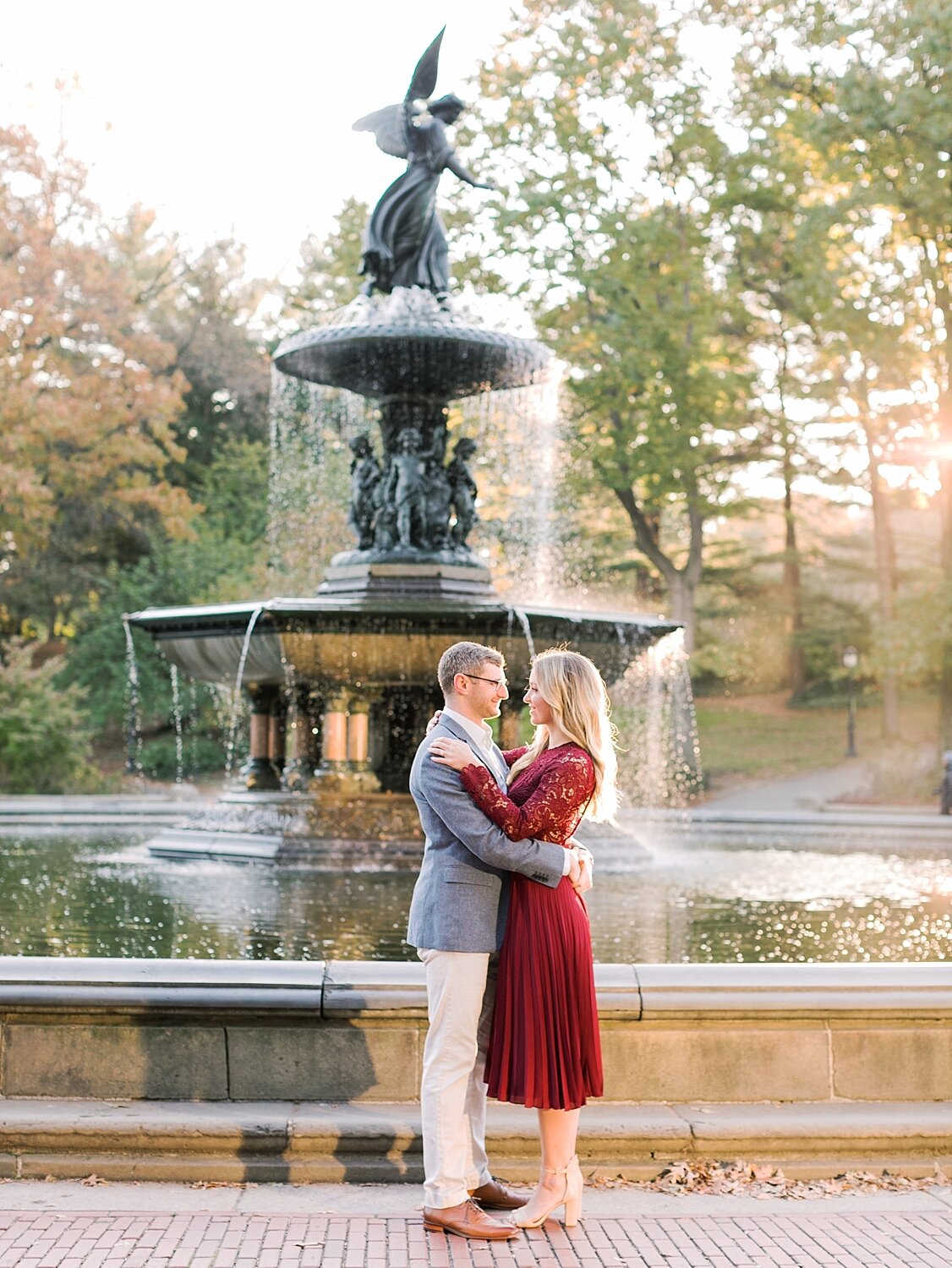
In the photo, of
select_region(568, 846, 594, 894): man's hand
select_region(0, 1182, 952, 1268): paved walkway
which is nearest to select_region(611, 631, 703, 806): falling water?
select_region(0, 1182, 952, 1268): paved walkway

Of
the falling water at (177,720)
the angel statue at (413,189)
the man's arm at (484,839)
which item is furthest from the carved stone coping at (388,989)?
the angel statue at (413,189)

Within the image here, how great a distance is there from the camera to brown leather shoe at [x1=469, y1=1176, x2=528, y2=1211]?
5098mm

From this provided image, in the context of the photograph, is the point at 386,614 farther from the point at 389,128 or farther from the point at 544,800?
the point at 544,800

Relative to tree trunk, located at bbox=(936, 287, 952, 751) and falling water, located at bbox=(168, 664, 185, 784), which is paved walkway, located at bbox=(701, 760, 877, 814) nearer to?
tree trunk, located at bbox=(936, 287, 952, 751)

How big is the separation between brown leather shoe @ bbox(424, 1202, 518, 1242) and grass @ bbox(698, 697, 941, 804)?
2670 cm

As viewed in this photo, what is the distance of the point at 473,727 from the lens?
5.05 m

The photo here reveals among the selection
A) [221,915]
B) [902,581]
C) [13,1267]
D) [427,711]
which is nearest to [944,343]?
[902,581]

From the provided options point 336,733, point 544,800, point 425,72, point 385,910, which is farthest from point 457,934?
point 425,72

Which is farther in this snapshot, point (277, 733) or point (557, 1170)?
point (277, 733)

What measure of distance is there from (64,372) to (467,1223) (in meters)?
29.6

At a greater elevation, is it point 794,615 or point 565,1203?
point 794,615

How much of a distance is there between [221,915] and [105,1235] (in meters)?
4.66

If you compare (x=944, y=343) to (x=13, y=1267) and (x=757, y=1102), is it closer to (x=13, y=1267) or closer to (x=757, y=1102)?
(x=757, y=1102)

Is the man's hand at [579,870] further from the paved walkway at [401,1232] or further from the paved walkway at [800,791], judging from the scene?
the paved walkway at [800,791]
